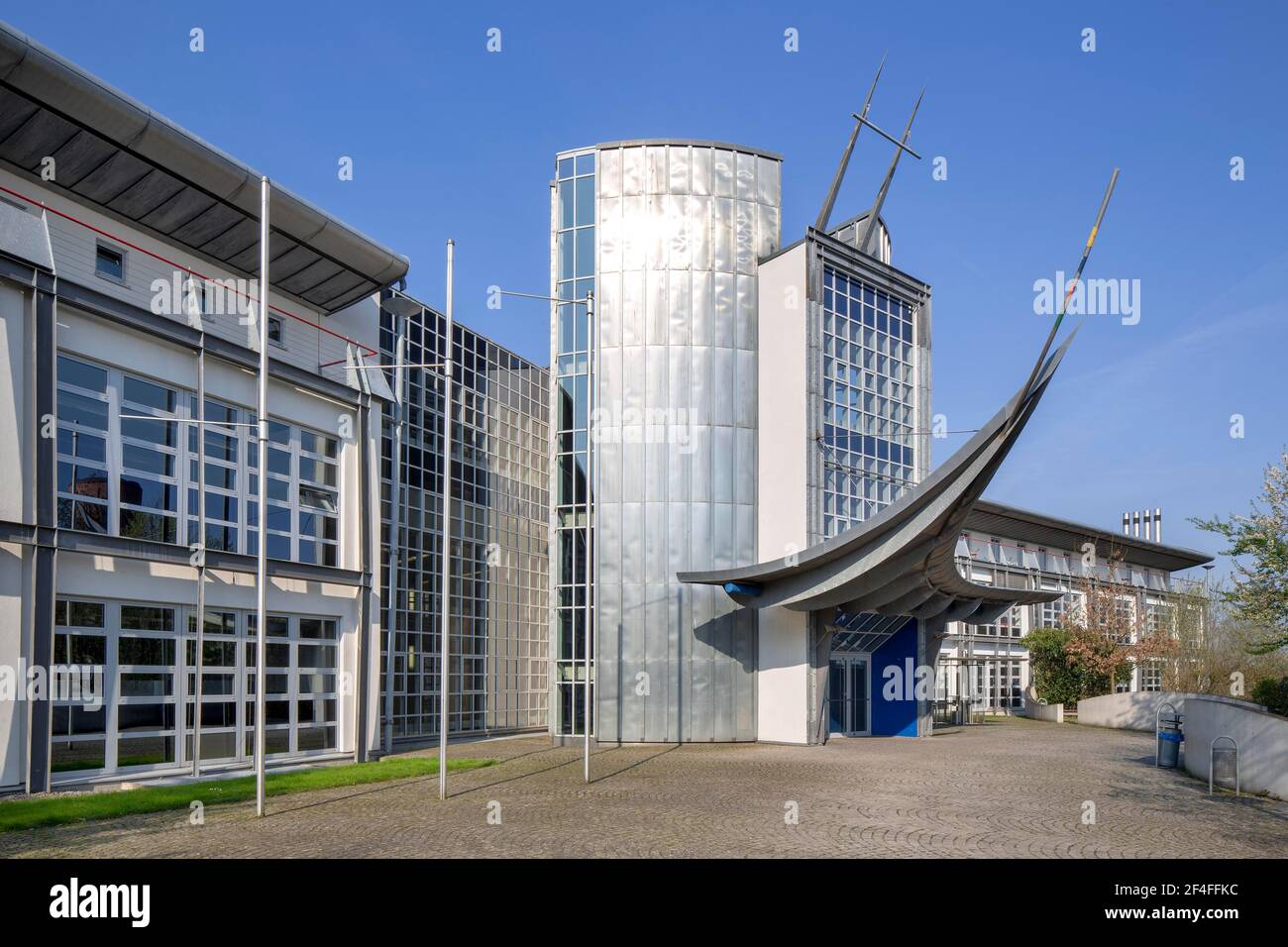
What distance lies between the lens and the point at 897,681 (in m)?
35.1

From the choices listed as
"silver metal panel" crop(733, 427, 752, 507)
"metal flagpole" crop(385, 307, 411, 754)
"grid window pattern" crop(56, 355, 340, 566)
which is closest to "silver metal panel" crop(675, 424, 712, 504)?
"silver metal panel" crop(733, 427, 752, 507)

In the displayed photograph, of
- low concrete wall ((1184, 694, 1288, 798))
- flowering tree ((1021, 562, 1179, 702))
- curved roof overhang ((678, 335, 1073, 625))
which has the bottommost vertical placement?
flowering tree ((1021, 562, 1179, 702))

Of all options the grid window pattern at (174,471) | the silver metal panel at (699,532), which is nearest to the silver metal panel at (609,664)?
the silver metal panel at (699,532)

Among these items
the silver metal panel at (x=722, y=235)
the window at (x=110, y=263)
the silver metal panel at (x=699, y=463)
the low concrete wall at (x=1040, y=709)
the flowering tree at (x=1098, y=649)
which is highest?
the silver metal panel at (x=722, y=235)

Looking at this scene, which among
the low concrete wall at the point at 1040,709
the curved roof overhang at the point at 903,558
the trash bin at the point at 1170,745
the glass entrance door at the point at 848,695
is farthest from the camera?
the low concrete wall at the point at 1040,709

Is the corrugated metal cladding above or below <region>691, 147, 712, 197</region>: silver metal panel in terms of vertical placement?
below

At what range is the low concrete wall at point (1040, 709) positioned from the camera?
46906mm

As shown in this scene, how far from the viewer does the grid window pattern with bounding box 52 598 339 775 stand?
18812 millimetres

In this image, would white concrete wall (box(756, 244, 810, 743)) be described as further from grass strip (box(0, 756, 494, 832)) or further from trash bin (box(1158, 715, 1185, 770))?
grass strip (box(0, 756, 494, 832))

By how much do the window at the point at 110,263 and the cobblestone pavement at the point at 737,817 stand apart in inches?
425

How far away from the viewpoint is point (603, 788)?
2006cm

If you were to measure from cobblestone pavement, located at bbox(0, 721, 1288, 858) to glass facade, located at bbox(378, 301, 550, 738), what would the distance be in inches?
331

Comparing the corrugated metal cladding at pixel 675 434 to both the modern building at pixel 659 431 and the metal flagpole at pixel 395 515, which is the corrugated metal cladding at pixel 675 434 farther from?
the metal flagpole at pixel 395 515
